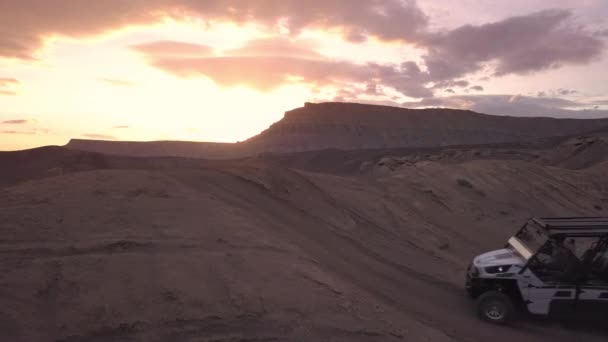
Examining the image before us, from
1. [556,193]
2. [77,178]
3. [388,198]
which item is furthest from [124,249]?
[556,193]

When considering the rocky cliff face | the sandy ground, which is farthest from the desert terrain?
the rocky cliff face

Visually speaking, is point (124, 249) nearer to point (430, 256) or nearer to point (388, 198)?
point (430, 256)

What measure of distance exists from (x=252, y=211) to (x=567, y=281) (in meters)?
7.66

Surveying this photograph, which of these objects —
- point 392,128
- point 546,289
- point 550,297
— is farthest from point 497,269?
point 392,128

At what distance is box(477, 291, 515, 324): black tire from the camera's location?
9328 mm

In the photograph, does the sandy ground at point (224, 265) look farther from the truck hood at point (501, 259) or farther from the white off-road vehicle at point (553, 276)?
the truck hood at point (501, 259)

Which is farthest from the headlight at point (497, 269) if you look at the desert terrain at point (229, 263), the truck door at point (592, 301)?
the truck door at point (592, 301)

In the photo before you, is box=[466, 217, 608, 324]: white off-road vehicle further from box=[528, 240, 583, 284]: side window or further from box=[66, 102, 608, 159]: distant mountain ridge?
box=[66, 102, 608, 159]: distant mountain ridge

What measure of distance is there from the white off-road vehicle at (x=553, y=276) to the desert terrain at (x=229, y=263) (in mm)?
533

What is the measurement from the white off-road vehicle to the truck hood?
0.02m

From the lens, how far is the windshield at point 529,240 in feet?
30.7

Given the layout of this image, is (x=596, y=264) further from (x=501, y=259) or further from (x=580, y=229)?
(x=501, y=259)

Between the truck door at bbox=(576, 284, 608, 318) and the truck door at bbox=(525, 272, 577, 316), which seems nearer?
the truck door at bbox=(576, 284, 608, 318)

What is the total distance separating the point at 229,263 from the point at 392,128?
103120mm
